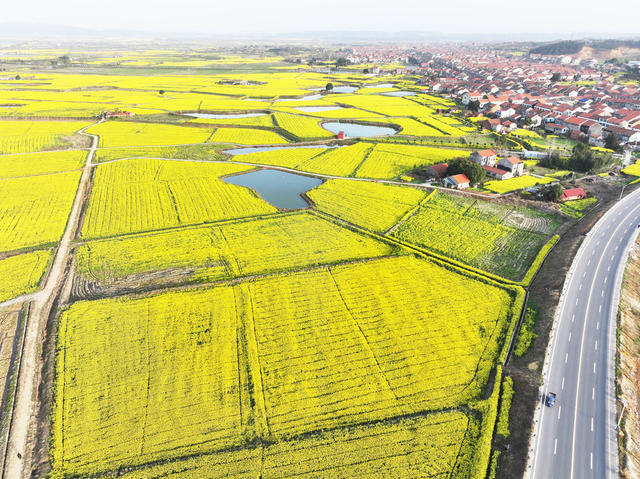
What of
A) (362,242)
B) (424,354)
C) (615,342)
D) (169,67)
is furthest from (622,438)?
(169,67)

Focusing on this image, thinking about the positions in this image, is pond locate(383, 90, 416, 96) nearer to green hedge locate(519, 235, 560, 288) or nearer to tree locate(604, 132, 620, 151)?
tree locate(604, 132, 620, 151)

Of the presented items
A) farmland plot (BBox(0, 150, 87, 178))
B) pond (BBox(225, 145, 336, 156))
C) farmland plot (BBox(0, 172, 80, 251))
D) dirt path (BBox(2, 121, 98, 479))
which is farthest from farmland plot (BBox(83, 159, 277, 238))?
pond (BBox(225, 145, 336, 156))

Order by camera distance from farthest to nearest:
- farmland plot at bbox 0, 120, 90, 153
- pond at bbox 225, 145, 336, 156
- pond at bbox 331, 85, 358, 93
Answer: pond at bbox 331, 85, 358, 93, pond at bbox 225, 145, 336, 156, farmland plot at bbox 0, 120, 90, 153

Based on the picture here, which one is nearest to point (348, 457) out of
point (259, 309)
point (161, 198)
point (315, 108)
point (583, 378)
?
point (259, 309)

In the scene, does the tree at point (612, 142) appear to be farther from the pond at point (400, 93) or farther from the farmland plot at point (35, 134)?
the farmland plot at point (35, 134)

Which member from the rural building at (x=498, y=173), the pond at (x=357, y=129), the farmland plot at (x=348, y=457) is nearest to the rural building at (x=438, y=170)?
the rural building at (x=498, y=173)

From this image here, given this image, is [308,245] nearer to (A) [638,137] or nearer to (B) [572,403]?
(B) [572,403]
